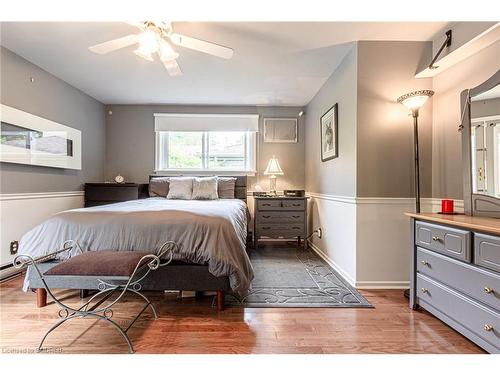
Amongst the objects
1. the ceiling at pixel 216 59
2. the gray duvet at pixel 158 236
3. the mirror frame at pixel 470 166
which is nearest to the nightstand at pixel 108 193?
the ceiling at pixel 216 59

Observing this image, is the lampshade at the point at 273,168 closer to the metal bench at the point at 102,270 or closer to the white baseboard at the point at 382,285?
the white baseboard at the point at 382,285

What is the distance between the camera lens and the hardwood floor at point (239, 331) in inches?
60.6

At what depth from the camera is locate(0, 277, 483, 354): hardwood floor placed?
154cm

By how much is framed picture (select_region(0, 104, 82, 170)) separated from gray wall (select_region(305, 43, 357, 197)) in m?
3.43

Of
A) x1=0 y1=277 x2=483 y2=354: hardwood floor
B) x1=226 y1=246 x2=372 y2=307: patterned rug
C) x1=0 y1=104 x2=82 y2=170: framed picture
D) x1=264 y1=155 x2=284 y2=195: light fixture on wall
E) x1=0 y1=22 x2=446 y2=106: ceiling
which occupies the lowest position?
x1=0 y1=277 x2=483 y2=354: hardwood floor

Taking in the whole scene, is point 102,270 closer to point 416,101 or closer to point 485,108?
point 416,101

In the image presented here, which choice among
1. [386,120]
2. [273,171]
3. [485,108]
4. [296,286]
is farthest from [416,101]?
[273,171]

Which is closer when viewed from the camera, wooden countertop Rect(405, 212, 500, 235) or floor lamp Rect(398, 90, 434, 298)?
wooden countertop Rect(405, 212, 500, 235)

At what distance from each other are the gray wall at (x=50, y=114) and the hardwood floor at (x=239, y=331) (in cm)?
140

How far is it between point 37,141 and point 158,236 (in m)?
2.25

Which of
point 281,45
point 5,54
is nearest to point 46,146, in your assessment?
point 5,54

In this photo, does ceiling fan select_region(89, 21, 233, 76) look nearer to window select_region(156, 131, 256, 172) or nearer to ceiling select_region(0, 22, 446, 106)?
ceiling select_region(0, 22, 446, 106)

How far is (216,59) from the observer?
9.28ft

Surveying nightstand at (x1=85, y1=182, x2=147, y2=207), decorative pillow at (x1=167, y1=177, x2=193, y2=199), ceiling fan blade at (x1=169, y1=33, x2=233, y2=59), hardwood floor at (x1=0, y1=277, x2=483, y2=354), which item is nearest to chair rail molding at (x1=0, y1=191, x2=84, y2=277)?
nightstand at (x1=85, y1=182, x2=147, y2=207)
